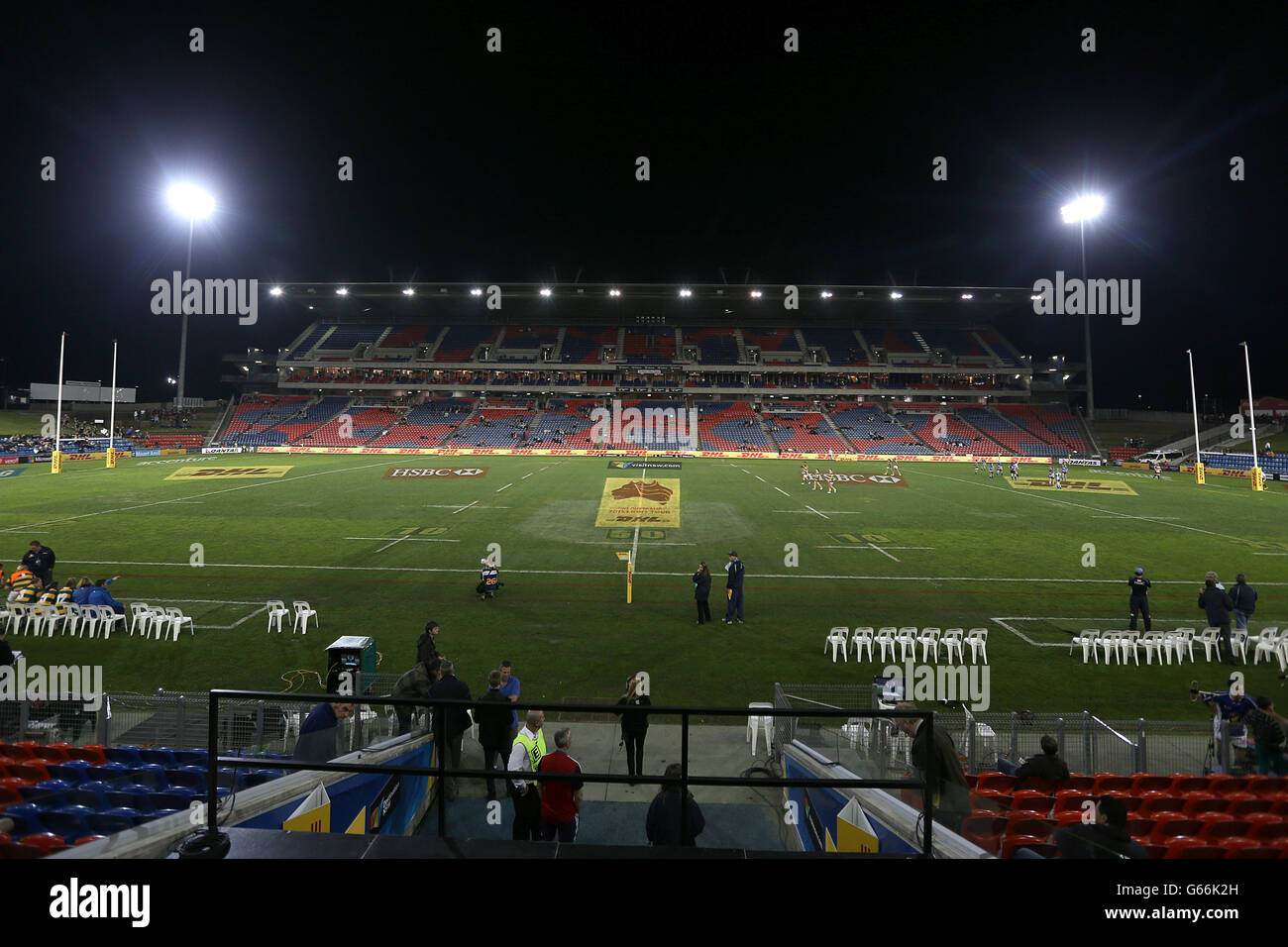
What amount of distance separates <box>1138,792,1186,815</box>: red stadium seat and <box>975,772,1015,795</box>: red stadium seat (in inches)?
45.8

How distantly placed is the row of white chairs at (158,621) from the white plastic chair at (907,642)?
16.3 meters

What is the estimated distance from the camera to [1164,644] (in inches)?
521

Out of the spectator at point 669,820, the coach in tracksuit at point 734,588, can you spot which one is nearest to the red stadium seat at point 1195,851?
the spectator at point 669,820

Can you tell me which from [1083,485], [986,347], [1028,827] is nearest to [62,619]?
[1028,827]

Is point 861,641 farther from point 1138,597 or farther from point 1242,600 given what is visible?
point 1242,600

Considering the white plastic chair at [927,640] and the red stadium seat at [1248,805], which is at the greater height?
the white plastic chair at [927,640]

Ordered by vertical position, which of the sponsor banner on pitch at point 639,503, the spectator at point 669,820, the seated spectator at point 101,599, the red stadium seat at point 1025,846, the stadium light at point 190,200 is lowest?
the spectator at point 669,820

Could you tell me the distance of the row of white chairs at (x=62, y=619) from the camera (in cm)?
1376

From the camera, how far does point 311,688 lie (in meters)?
11.3

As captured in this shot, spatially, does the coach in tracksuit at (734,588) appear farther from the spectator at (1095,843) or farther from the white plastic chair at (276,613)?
the spectator at (1095,843)

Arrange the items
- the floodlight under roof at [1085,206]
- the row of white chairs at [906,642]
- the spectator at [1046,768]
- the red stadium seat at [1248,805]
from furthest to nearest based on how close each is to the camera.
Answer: the floodlight under roof at [1085,206] → the row of white chairs at [906,642] → the spectator at [1046,768] → the red stadium seat at [1248,805]

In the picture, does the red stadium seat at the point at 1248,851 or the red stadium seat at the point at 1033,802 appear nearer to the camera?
the red stadium seat at the point at 1248,851

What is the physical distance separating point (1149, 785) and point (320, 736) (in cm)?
936
